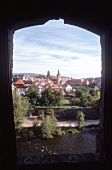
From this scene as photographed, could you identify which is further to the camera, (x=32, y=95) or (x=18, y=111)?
(x=32, y=95)

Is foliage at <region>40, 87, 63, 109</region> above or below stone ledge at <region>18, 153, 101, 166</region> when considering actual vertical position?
below

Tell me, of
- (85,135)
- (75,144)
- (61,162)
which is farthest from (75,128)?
(61,162)

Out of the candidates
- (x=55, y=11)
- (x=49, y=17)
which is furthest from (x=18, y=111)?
(x=55, y=11)

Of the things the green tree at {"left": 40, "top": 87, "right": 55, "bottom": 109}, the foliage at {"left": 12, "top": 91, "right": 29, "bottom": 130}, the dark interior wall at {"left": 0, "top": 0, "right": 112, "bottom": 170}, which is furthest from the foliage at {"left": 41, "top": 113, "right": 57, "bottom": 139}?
the dark interior wall at {"left": 0, "top": 0, "right": 112, "bottom": 170}

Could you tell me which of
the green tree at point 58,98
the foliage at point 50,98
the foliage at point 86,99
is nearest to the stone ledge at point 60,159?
the foliage at point 50,98

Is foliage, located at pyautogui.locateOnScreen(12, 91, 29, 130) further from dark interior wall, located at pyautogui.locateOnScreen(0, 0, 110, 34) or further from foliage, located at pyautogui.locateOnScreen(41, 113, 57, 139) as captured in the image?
dark interior wall, located at pyautogui.locateOnScreen(0, 0, 110, 34)

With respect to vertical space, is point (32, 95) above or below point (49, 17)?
below

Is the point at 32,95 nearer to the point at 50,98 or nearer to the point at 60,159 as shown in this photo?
the point at 50,98

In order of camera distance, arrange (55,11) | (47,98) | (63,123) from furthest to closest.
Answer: (47,98), (63,123), (55,11)

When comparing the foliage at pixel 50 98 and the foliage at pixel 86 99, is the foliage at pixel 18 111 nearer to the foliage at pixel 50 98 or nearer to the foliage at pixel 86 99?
the foliage at pixel 50 98

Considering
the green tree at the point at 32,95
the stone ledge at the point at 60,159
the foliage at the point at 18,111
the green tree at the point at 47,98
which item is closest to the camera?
the stone ledge at the point at 60,159

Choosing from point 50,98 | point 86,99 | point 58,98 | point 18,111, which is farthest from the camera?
point 86,99
